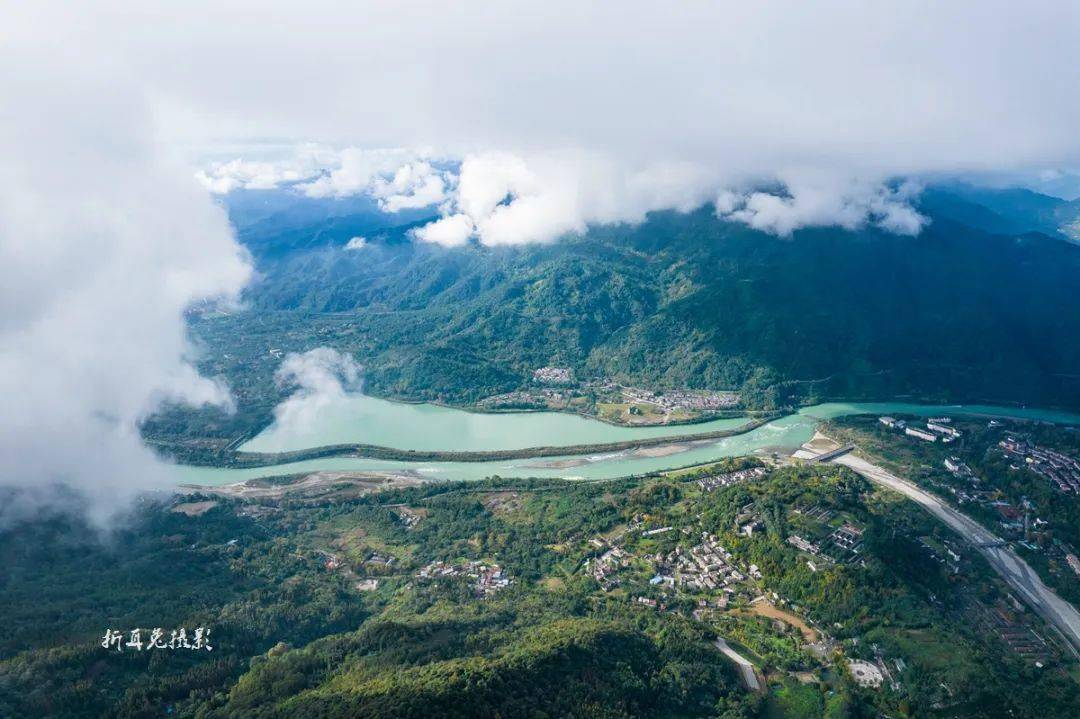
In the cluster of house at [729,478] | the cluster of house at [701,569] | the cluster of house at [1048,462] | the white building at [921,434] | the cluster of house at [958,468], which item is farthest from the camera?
the white building at [921,434]

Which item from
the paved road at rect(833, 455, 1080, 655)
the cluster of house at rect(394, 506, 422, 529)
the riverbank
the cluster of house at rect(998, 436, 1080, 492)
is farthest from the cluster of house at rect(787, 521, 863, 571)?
the cluster of house at rect(394, 506, 422, 529)

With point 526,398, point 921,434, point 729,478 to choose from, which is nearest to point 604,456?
point 729,478

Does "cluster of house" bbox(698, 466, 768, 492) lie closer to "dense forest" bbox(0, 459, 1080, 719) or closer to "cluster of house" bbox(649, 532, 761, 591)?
"dense forest" bbox(0, 459, 1080, 719)

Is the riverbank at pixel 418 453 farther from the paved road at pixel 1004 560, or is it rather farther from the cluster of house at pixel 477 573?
the cluster of house at pixel 477 573

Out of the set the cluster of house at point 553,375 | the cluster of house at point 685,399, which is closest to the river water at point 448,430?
the cluster of house at point 685,399

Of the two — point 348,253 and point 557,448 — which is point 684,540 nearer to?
point 557,448
